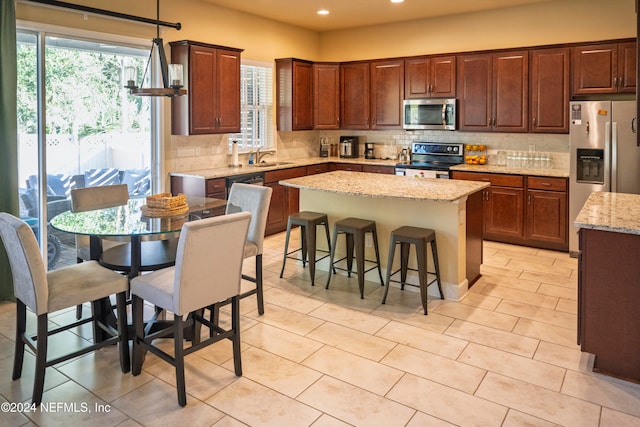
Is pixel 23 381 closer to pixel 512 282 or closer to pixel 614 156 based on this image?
pixel 512 282

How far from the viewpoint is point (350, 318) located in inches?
151

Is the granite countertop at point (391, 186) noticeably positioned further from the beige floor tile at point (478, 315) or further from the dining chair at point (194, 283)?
the dining chair at point (194, 283)

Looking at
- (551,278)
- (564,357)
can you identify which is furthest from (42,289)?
(551,278)

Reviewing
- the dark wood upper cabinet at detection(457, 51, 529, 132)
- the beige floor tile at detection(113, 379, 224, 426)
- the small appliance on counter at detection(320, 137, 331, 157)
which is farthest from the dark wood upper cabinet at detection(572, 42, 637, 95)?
the beige floor tile at detection(113, 379, 224, 426)

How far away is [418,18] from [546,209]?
3.21m

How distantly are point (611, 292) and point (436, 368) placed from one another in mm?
1099

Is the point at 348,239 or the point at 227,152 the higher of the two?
the point at 227,152

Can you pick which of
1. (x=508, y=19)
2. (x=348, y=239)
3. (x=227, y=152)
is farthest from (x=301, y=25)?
(x=348, y=239)

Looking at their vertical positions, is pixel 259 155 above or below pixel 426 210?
above

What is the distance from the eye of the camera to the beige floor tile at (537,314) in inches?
147

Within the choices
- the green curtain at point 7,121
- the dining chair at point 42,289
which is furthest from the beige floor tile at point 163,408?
the green curtain at point 7,121

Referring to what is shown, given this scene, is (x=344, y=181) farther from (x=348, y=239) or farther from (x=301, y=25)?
(x=301, y=25)

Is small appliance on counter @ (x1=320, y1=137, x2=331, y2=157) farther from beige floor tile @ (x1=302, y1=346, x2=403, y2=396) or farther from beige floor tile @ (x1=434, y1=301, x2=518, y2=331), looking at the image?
beige floor tile @ (x1=302, y1=346, x2=403, y2=396)

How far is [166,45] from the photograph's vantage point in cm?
558
